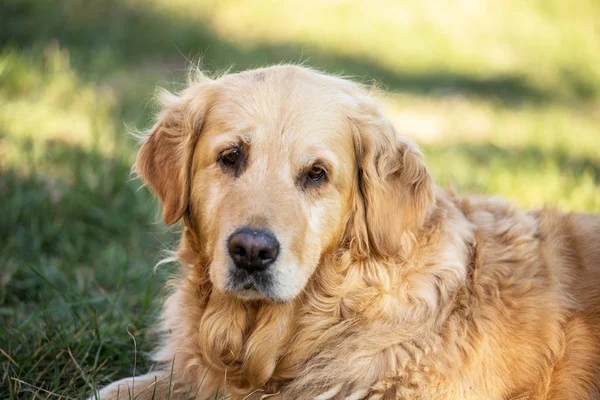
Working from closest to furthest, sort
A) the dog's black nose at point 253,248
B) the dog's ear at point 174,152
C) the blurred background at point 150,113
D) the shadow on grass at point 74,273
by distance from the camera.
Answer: the dog's black nose at point 253,248
the dog's ear at point 174,152
the shadow on grass at point 74,273
the blurred background at point 150,113

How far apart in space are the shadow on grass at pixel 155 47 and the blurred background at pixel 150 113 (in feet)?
0.11

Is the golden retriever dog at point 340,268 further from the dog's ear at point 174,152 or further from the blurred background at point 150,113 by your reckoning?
the blurred background at point 150,113

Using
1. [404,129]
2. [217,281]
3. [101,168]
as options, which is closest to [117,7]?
[404,129]

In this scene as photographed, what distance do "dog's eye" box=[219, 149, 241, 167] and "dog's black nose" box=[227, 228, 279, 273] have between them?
47cm

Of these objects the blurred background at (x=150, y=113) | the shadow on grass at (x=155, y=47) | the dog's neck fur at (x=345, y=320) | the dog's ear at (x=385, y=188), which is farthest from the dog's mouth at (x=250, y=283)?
the shadow on grass at (x=155, y=47)

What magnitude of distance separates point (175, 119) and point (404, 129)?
20.0 feet

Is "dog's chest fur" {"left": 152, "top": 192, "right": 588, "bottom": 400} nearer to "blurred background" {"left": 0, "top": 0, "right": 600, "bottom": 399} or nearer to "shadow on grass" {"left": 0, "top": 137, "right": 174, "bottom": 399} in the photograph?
"shadow on grass" {"left": 0, "top": 137, "right": 174, "bottom": 399}

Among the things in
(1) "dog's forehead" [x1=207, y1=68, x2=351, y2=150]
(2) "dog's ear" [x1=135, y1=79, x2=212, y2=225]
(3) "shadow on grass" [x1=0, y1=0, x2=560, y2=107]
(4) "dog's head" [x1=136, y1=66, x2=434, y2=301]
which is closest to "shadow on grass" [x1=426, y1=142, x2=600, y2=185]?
(3) "shadow on grass" [x1=0, y1=0, x2=560, y2=107]

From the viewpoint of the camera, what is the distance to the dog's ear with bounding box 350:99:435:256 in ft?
11.2

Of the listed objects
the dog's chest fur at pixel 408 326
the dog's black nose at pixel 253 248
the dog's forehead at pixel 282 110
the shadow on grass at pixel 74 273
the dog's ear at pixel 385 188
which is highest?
the dog's forehead at pixel 282 110

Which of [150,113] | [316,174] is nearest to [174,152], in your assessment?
[316,174]

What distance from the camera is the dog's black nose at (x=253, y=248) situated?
10.0 ft

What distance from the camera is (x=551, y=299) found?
336 cm

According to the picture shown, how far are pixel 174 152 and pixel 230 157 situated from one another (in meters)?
0.39
